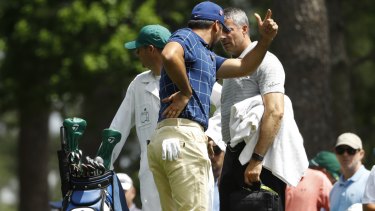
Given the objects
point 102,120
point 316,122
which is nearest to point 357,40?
point 102,120

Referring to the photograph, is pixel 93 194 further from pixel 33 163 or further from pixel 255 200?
pixel 33 163

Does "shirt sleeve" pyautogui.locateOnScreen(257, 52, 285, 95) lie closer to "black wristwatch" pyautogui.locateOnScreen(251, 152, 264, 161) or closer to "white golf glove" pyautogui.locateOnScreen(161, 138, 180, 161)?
"black wristwatch" pyautogui.locateOnScreen(251, 152, 264, 161)

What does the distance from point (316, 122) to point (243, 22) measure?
8.69 meters

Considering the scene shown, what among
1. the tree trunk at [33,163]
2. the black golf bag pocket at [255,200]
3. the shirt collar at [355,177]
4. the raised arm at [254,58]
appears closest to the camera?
the raised arm at [254,58]

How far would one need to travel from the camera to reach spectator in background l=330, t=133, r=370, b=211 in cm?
1359

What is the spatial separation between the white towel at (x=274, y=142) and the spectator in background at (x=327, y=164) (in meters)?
4.07

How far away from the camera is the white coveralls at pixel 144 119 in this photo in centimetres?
1144

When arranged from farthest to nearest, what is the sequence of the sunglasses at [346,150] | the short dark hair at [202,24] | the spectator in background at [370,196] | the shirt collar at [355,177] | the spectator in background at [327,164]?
1. the spectator in background at [327,164]
2. the sunglasses at [346,150]
3. the shirt collar at [355,177]
4. the spectator in background at [370,196]
5. the short dark hair at [202,24]

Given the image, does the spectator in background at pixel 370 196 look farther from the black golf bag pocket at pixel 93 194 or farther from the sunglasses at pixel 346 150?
the sunglasses at pixel 346 150

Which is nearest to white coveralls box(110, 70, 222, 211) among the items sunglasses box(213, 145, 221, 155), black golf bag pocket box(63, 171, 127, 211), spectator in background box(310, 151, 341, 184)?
black golf bag pocket box(63, 171, 127, 211)

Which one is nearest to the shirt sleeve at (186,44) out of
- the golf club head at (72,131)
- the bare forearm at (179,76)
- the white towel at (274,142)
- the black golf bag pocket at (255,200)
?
the bare forearm at (179,76)

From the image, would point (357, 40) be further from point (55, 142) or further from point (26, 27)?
point (55, 142)

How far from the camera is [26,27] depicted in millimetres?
25406

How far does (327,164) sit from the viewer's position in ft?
48.5
